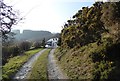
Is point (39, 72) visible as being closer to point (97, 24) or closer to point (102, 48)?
point (102, 48)

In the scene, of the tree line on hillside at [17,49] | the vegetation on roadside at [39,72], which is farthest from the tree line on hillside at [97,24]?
the tree line on hillside at [17,49]

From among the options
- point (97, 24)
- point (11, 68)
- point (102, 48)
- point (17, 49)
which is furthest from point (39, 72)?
point (17, 49)

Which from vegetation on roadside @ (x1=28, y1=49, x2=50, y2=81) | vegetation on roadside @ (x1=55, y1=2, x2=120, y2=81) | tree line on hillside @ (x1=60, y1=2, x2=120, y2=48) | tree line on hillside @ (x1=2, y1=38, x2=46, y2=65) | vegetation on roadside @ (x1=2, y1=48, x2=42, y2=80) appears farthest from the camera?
tree line on hillside @ (x1=2, y1=38, x2=46, y2=65)

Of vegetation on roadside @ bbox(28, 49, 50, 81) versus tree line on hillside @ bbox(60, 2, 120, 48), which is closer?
vegetation on roadside @ bbox(28, 49, 50, 81)

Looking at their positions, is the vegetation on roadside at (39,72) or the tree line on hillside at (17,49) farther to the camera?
the tree line on hillside at (17,49)

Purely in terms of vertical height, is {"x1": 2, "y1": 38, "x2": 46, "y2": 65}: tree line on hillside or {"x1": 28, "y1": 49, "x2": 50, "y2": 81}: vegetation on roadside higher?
{"x1": 28, "y1": 49, "x2": 50, "y2": 81}: vegetation on roadside

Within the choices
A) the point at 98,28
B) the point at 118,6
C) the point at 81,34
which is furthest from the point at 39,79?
the point at 81,34

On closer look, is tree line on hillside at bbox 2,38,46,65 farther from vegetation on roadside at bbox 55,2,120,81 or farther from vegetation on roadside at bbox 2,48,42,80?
vegetation on roadside at bbox 55,2,120,81

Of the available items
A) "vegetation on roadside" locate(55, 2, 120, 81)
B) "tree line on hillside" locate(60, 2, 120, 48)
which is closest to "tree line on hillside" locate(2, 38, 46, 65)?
"tree line on hillside" locate(60, 2, 120, 48)

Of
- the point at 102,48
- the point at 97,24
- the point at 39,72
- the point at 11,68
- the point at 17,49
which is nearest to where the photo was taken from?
the point at 102,48

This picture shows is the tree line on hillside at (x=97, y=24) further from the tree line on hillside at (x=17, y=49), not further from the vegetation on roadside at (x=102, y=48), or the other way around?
the tree line on hillside at (x=17, y=49)

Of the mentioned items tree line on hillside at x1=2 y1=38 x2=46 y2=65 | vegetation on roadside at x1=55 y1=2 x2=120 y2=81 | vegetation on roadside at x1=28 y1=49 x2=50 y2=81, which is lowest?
tree line on hillside at x1=2 y1=38 x2=46 y2=65

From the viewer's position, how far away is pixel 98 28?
83.7 feet

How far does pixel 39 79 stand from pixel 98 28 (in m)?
9.36
